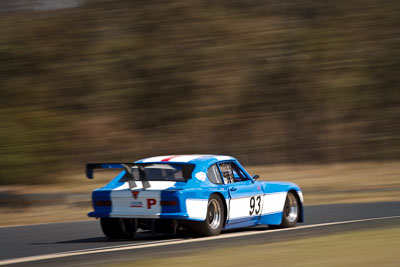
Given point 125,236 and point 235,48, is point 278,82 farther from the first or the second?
point 125,236

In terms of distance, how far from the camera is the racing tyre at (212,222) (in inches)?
417

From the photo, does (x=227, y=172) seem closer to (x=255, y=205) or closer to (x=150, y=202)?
(x=255, y=205)

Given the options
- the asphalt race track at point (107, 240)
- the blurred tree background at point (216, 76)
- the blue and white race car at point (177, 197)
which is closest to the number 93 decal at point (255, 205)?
the blue and white race car at point (177, 197)

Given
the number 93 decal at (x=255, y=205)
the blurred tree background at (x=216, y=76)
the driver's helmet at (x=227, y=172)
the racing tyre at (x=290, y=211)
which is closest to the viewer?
the driver's helmet at (x=227, y=172)

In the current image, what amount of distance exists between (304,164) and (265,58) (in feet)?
45.0

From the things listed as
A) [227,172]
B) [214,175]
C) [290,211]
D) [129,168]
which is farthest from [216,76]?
[129,168]

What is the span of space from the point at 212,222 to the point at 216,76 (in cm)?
4116

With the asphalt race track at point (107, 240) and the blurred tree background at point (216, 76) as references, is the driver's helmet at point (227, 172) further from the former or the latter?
the blurred tree background at point (216, 76)

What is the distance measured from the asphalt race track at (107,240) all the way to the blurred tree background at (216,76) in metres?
24.2

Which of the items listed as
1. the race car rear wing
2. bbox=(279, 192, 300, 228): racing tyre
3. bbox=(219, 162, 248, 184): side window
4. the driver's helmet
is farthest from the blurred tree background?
the race car rear wing

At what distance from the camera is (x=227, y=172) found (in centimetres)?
1159

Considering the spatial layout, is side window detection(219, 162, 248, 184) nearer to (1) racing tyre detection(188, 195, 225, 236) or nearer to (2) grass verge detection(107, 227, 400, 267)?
(1) racing tyre detection(188, 195, 225, 236)

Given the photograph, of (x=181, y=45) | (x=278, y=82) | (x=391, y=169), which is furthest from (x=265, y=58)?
(x=391, y=169)

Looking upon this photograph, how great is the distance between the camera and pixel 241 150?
144 ft
